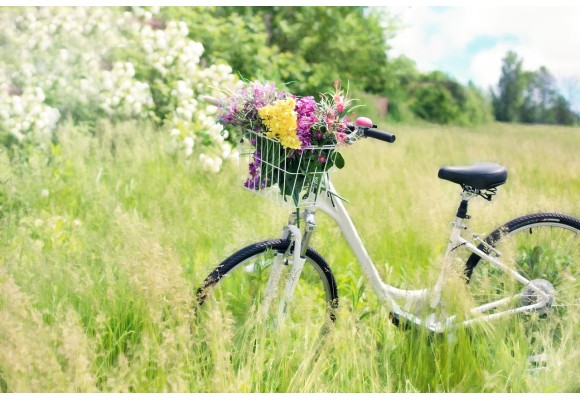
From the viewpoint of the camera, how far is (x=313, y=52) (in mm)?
10555

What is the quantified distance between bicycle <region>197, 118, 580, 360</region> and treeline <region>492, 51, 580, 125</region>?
17.4 ft

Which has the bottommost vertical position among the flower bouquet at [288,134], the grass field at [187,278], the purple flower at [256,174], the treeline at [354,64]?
the grass field at [187,278]

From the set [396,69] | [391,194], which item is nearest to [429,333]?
[391,194]

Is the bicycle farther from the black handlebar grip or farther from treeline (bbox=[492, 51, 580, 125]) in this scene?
treeline (bbox=[492, 51, 580, 125])

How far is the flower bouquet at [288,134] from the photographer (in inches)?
106

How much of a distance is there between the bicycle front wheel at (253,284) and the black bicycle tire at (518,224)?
0.70m

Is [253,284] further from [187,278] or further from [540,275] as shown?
[540,275]

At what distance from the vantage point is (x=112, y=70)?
657 centimetres

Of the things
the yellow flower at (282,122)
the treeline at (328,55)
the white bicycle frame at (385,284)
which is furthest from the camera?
the treeline at (328,55)

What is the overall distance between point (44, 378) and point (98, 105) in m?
4.48

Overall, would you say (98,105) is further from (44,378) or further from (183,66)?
(44,378)

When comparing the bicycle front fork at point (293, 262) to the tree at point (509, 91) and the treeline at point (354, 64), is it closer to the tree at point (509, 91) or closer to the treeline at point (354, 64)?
the treeline at point (354, 64)

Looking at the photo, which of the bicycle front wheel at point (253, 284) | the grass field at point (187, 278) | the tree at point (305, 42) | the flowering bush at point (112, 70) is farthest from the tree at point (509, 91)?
the bicycle front wheel at point (253, 284)

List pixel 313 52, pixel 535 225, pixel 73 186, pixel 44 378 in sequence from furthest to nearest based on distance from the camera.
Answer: pixel 313 52, pixel 73 186, pixel 535 225, pixel 44 378
